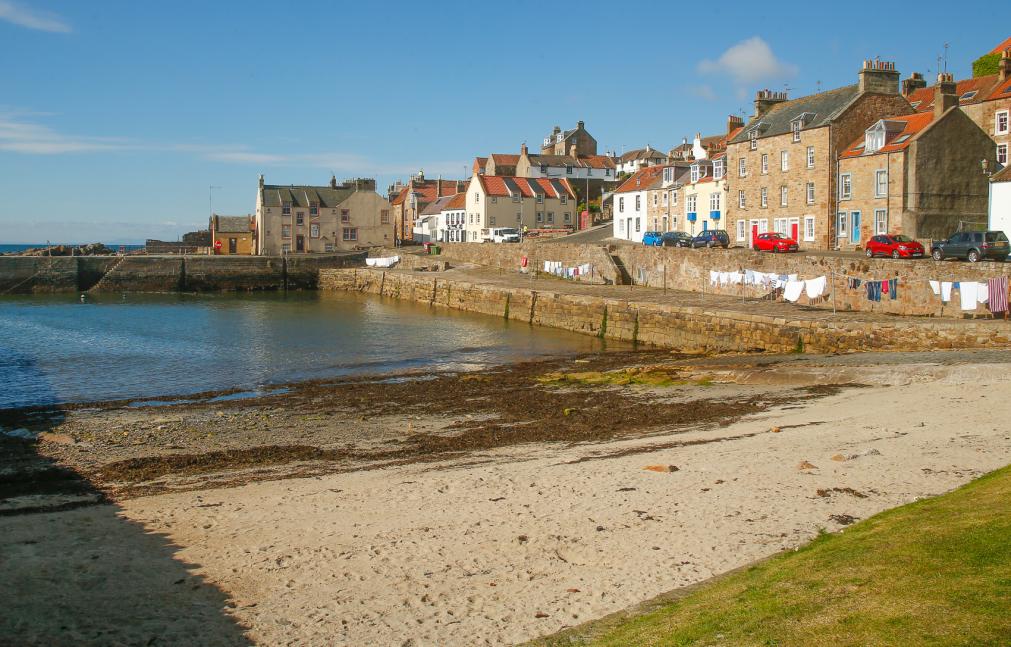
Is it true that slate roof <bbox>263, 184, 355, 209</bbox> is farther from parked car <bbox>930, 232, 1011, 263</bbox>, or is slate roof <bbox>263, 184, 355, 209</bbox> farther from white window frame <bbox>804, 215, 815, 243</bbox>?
parked car <bbox>930, 232, 1011, 263</bbox>

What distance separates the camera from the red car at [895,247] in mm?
36094

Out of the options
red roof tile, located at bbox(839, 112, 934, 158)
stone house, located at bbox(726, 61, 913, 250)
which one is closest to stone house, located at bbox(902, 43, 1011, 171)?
red roof tile, located at bbox(839, 112, 934, 158)

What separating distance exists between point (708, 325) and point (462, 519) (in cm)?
2418

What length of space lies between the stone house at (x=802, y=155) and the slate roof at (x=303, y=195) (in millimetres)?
48875

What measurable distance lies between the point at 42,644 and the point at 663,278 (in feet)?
133

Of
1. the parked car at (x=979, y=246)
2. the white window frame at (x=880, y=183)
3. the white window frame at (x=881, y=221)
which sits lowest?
the parked car at (x=979, y=246)

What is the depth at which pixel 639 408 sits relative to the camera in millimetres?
20250

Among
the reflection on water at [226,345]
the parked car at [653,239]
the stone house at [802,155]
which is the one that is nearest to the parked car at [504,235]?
the reflection on water at [226,345]

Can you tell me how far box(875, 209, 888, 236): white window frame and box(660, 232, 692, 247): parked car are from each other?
33.8 feet

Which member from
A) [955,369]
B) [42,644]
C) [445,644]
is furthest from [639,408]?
[42,644]

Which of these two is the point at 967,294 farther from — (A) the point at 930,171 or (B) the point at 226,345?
(B) the point at 226,345

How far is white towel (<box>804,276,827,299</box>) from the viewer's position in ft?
110

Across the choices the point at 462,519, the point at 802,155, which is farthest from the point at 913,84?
the point at 462,519

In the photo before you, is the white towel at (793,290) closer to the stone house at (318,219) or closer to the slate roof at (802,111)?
the slate roof at (802,111)
